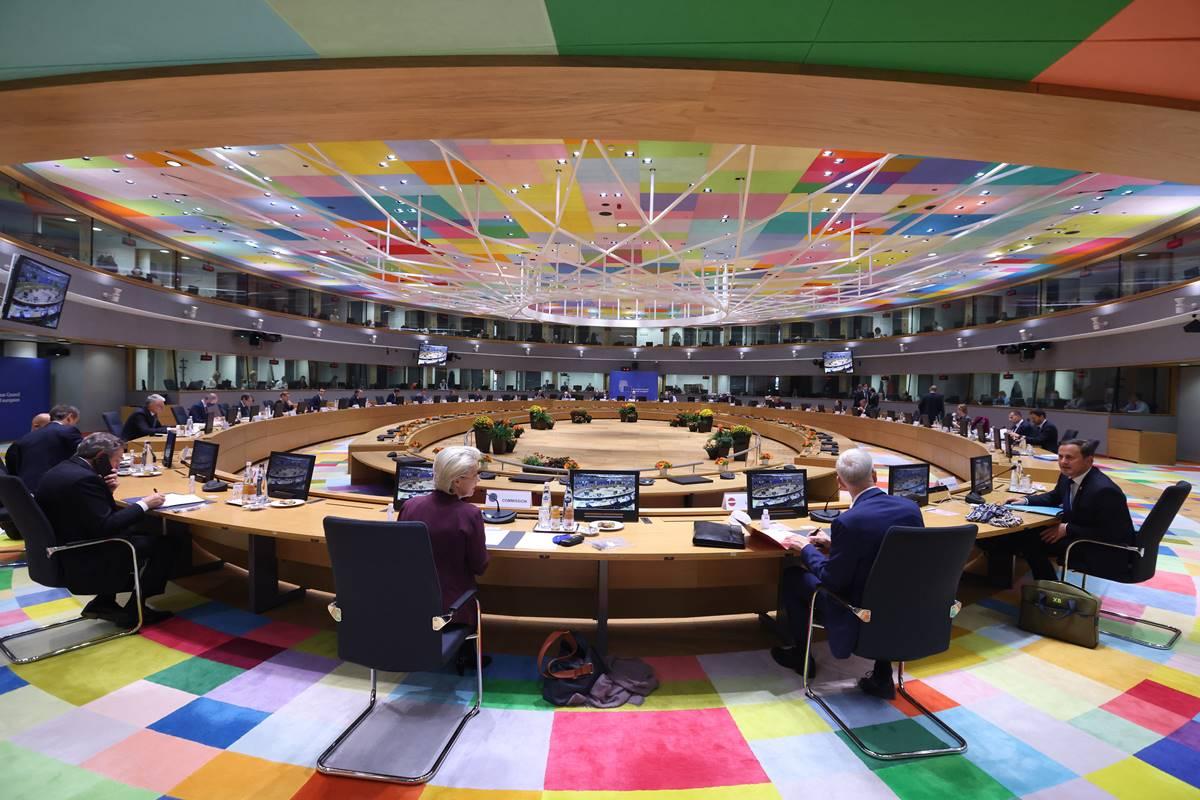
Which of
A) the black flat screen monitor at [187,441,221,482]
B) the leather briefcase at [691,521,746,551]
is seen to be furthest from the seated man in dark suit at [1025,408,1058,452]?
the black flat screen monitor at [187,441,221,482]

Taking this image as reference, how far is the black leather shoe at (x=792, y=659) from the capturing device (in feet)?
10.4

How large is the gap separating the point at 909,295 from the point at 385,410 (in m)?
19.6

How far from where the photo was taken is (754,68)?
2211mm

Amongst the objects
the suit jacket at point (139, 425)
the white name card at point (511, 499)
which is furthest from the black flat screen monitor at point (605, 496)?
the suit jacket at point (139, 425)

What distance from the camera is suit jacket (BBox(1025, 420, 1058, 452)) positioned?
8.48 meters

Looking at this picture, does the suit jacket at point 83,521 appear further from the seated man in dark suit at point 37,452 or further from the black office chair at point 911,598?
the black office chair at point 911,598

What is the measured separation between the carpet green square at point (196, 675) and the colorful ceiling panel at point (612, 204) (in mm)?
6339

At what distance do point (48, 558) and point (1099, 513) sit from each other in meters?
6.82

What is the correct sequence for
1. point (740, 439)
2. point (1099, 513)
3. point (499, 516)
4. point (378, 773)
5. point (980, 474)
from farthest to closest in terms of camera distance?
point (740, 439) → point (980, 474) → point (499, 516) → point (1099, 513) → point (378, 773)

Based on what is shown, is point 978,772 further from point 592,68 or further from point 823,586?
point 592,68

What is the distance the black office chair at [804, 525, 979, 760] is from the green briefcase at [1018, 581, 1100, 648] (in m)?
1.69

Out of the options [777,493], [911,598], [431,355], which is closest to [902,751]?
[911,598]

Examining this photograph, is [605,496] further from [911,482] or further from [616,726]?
[911,482]

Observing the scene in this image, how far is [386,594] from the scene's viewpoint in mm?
2277
